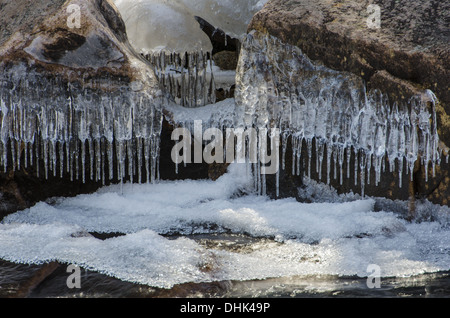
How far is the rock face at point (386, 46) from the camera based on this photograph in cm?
482

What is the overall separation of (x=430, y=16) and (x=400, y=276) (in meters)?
2.51

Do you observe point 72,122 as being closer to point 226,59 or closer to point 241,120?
point 241,120

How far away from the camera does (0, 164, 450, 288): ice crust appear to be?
3973 mm

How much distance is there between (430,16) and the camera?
5.16m

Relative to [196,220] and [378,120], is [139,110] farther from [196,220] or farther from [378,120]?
[378,120]

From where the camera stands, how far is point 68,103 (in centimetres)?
559

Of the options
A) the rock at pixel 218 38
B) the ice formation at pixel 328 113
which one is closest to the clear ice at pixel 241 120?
the ice formation at pixel 328 113

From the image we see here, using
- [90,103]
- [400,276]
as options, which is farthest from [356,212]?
[90,103]

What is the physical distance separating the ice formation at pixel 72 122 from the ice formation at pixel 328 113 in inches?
40.0

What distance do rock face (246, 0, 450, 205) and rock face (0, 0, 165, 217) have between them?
139 centimetres

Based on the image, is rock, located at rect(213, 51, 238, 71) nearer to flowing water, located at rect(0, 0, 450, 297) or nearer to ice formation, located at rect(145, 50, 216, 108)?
ice formation, located at rect(145, 50, 216, 108)

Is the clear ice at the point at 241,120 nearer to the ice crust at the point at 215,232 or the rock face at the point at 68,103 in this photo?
the rock face at the point at 68,103

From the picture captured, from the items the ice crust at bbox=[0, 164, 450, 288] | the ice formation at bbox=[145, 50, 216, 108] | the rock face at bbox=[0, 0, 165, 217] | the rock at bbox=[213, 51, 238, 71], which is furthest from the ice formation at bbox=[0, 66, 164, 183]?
the rock at bbox=[213, 51, 238, 71]
